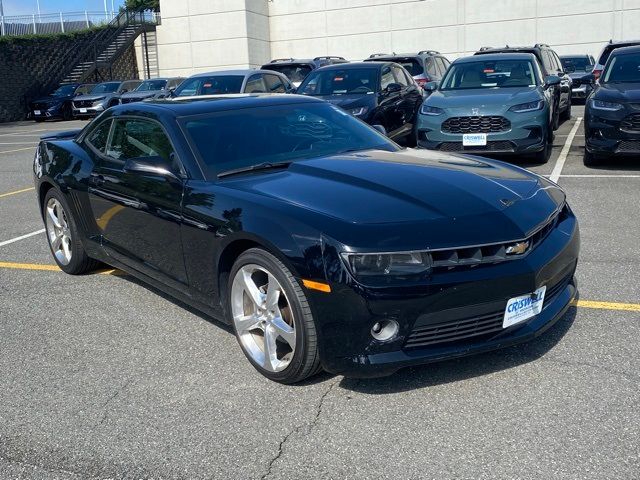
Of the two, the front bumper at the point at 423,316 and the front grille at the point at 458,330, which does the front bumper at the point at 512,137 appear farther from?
the front grille at the point at 458,330

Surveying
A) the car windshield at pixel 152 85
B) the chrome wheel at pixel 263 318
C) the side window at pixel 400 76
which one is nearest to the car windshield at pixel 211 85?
the side window at pixel 400 76

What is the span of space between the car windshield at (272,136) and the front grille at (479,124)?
16.9 feet

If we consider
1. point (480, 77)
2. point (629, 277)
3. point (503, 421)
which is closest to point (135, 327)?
point (503, 421)

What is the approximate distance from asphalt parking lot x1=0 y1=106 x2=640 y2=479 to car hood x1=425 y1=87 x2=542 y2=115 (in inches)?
209

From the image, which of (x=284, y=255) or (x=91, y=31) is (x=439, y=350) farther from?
(x=91, y=31)

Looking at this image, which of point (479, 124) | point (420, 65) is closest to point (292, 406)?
point (479, 124)

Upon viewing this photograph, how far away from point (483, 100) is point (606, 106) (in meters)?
1.66

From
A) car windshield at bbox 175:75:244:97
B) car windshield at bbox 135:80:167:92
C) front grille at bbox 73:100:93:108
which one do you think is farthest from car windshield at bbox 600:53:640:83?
front grille at bbox 73:100:93:108

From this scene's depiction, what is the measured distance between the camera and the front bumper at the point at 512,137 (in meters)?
9.85

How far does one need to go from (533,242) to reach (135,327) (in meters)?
2.62

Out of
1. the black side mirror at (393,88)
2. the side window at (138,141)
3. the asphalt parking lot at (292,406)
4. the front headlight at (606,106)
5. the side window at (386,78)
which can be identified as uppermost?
the side window at (386,78)

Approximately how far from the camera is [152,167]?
4.34 metres

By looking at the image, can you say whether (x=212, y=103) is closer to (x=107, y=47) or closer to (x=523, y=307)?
(x=523, y=307)

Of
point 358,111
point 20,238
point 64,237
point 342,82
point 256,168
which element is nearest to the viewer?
point 256,168
